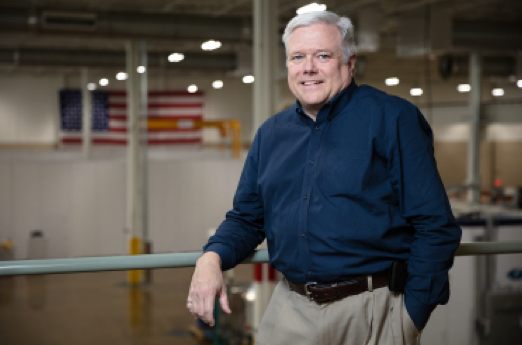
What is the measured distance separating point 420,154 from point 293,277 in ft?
1.41

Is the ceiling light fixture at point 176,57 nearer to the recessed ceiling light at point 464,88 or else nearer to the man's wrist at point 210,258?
the recessed ceiling light at point 464,88

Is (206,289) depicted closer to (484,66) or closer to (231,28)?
(484,66)

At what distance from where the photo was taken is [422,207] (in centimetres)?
133

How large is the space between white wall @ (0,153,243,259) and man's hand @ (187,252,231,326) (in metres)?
9.01

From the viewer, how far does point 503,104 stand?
622 cm

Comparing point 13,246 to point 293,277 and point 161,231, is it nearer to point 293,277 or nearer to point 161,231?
point 161,231

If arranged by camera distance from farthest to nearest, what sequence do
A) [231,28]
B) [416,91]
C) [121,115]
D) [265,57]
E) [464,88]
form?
[121,115], [231,28], [464,88], [416,91], [265,57]

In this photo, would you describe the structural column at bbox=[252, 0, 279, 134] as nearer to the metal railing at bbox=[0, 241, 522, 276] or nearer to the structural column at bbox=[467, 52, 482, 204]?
the structural column at bbox=[467, 52, 482, 204]

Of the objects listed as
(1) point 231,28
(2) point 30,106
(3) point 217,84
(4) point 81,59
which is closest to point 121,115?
(3) point 217,84

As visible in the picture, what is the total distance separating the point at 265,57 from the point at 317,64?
354 cm

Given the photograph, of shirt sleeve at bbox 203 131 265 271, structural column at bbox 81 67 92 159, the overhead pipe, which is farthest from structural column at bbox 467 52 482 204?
structural column at bbox 81 67 92 159

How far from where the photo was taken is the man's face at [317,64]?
4.70ft

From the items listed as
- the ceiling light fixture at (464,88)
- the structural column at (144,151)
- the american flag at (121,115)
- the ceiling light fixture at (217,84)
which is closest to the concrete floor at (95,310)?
the structural column at (144,151)

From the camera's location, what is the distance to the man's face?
143 cm
